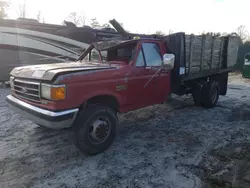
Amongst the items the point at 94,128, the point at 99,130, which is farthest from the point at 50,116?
the point at 99,130

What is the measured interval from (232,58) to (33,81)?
22.8 ft

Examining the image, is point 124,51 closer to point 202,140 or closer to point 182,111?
point 202,140

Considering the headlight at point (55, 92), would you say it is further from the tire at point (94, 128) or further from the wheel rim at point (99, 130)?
the wheel rim at point (99, 130)

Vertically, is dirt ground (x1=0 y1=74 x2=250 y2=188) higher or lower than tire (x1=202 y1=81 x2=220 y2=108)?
lower

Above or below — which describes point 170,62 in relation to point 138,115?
above

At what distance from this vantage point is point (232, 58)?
25.5ft

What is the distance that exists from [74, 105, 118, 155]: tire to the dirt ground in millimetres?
187

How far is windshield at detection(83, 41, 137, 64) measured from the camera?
4.57 metres

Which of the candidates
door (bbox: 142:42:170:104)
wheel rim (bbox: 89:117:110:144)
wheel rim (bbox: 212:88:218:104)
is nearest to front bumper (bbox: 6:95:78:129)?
wheel rim (bbox: 89:117:110:144)

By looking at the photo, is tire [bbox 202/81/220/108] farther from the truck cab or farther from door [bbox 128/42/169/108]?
the truck cab

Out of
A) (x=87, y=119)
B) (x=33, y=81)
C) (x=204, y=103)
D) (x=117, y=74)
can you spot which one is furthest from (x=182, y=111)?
(x=33, y=81)

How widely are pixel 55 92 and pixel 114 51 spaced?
1974mm

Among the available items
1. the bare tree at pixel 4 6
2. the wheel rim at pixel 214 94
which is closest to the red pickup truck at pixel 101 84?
the wheel rim at pixel 214 94

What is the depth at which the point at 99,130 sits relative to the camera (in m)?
3.74
